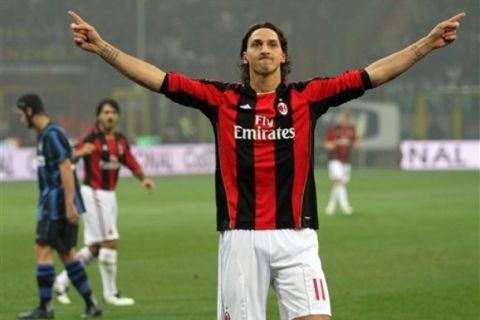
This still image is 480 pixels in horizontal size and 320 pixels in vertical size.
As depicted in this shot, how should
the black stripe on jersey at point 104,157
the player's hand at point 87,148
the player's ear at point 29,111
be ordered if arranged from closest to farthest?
1. the player's ear at point 29,111
2. the player's hand at point 87,148
3. the black stripe on jersey at point 104,157

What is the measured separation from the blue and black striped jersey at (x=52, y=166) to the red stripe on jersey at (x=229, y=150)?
16.8 feet

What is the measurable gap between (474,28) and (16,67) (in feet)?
66.6

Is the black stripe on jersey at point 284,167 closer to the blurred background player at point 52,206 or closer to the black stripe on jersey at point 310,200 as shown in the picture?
the black stripe on jersey at point 310,200

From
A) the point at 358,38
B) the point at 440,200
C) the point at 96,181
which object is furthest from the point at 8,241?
the point at 358,38

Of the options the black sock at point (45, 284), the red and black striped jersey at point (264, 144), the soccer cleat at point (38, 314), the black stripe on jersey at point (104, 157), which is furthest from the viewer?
the black stripe on jersey at point (104, 157)

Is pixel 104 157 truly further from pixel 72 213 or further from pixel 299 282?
pixel 299 282

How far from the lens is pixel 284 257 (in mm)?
7516

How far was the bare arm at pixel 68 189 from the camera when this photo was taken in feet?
41.1

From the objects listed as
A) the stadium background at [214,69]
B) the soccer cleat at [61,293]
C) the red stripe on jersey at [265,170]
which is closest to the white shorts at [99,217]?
the soccer cleat at [61,293]

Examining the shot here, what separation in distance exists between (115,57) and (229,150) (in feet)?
2.76

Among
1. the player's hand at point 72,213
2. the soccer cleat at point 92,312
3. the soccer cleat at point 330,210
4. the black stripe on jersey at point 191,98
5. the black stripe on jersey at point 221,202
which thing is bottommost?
the soccer cleat at point 92,312

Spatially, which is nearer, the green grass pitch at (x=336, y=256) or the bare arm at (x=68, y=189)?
the bare arm at (x=68, y=189)

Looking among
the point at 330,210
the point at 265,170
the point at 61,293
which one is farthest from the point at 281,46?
the point at 330,210

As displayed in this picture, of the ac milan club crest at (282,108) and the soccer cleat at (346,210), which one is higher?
the ac milan club crest at (282,108)
